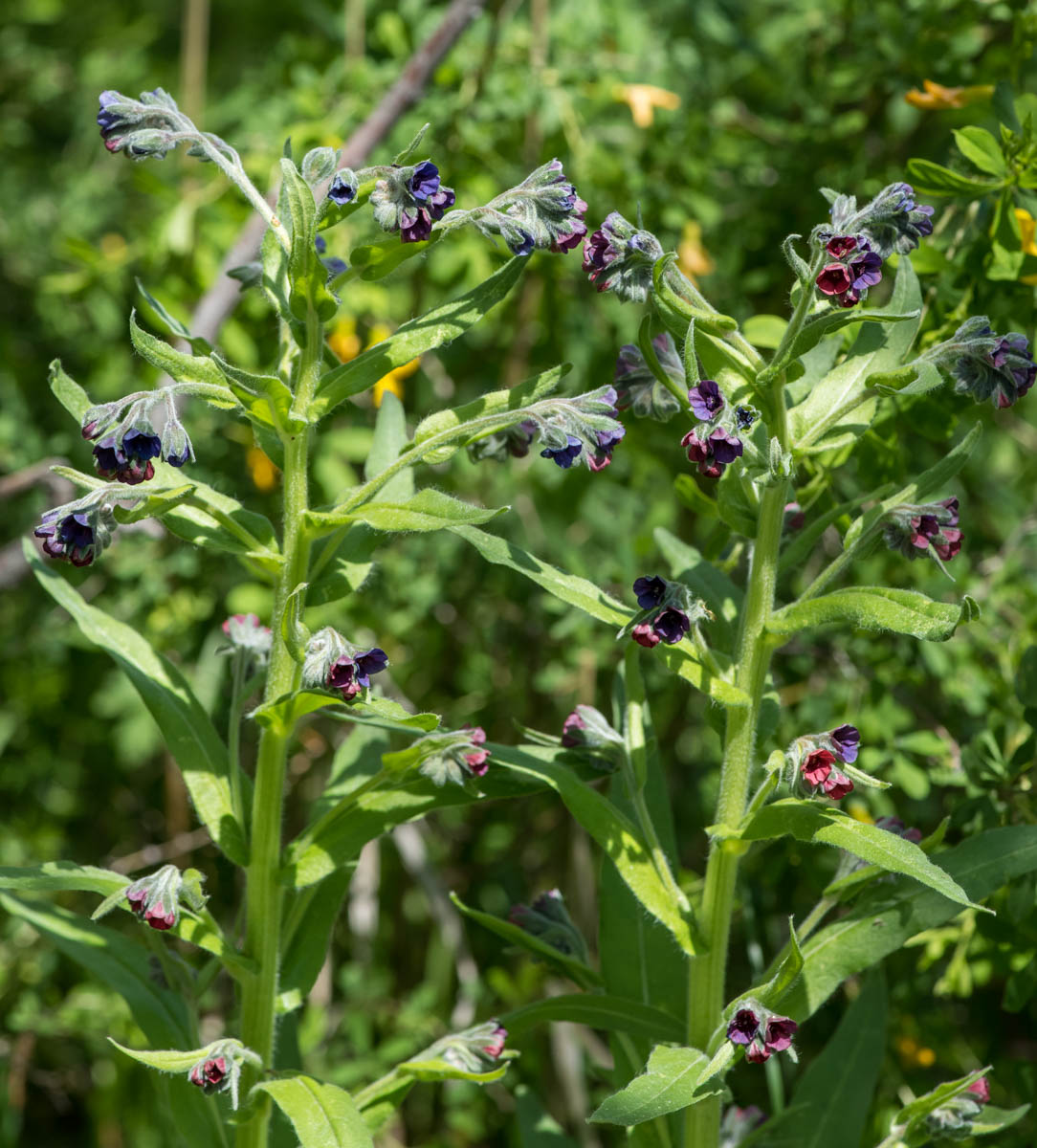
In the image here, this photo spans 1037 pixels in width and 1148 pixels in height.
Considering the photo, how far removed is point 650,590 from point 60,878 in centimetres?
91

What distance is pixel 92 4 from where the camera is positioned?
5754mm

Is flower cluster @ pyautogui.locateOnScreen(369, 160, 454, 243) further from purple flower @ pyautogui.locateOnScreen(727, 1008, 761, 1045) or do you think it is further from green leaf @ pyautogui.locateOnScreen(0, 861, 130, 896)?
purple flower @ pyautogui.locateOnScreen(727, 1008, 761, 1045)

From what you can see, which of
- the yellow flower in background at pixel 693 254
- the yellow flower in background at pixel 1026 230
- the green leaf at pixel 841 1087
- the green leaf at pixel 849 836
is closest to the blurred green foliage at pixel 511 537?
the yellow flower in background at pixel 693 254

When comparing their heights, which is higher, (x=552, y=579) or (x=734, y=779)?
(x=552, y=579)

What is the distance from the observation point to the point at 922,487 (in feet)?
6.22

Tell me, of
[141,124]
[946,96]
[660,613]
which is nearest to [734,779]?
[660,613]

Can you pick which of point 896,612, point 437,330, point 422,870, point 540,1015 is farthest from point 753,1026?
point 422,870

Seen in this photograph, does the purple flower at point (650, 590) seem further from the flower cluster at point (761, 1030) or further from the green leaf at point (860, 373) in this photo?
the flower cluster at point (761, 1030)

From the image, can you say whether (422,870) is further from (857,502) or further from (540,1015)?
(857,502)

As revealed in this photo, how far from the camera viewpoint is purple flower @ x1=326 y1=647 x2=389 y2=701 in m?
1.77

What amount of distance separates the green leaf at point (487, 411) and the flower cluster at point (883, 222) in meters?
0.42

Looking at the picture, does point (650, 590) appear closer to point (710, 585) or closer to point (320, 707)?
point (710, 585)

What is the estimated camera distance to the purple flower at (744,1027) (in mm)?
1758

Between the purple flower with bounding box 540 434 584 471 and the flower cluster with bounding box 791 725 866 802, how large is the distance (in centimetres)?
50
